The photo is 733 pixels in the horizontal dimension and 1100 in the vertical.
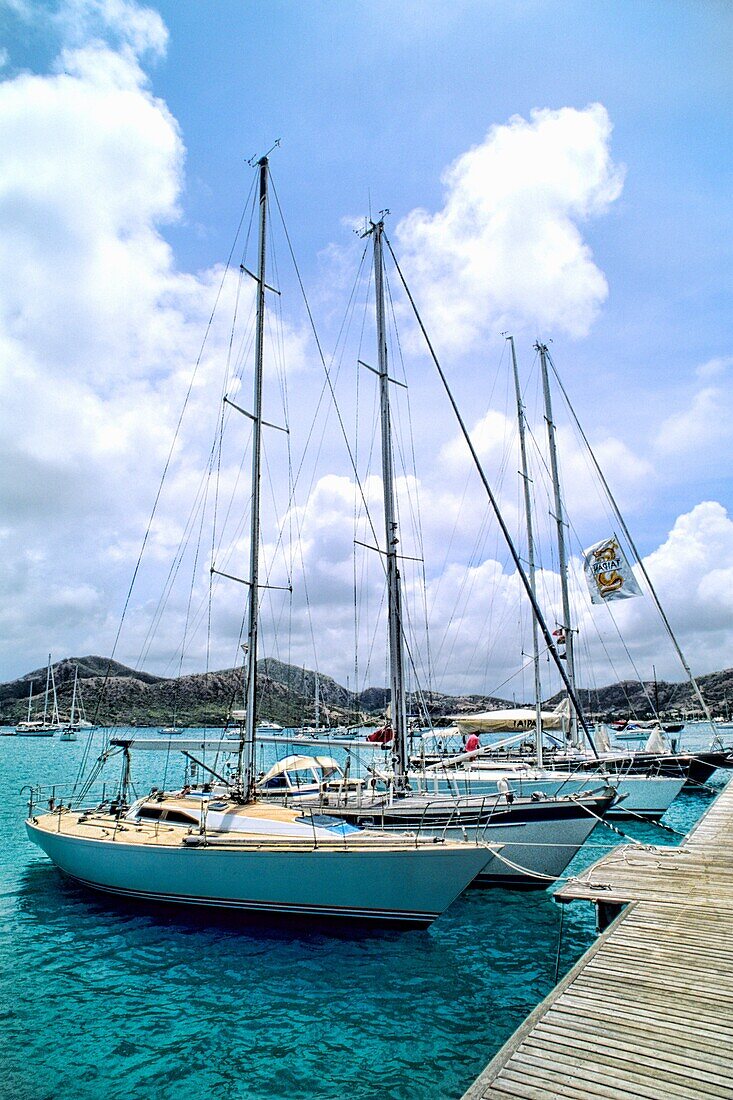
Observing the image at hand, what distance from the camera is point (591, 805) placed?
17406 millimetres

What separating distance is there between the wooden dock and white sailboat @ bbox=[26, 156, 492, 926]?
3517 millimetres

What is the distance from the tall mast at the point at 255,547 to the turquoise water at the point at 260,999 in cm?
460

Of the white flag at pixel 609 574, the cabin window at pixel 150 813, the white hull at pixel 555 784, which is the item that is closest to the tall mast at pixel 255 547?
the cabin window at pixel 150 813

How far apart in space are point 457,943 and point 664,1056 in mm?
8601

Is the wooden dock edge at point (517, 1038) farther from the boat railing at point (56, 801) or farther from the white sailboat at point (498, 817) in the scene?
the boat railing at point (56, 801)

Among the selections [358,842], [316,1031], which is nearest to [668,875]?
[358,842]

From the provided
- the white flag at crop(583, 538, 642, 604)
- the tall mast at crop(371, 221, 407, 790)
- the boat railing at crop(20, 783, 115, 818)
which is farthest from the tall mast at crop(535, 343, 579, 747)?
the boat railing at crop(20, 783, 115, 818)

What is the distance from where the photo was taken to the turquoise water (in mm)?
8945

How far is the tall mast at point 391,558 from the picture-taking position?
20.5 meters

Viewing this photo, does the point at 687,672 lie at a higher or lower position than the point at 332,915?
higher

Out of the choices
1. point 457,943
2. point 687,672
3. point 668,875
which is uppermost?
point 687,672

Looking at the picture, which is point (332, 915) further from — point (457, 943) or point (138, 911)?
point (138, 911)

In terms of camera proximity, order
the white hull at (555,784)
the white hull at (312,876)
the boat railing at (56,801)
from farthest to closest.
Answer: the white hull at (555,784), the boat railing at (56,801), the white hull at (312,876)

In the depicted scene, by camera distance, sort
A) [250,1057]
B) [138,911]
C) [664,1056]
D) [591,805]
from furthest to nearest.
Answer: [591,805]
[138,911]
[250,1057]
[664,1056]
